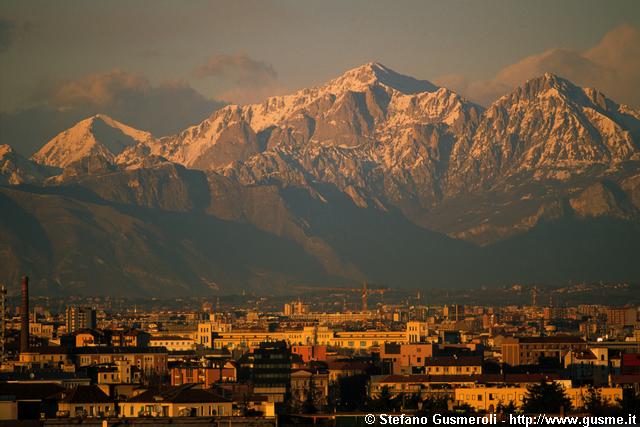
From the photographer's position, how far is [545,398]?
336ft

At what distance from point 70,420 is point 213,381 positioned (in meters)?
62.7

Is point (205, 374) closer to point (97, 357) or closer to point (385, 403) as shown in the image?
point (97, 357)

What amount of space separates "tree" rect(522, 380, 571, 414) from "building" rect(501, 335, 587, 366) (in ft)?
183

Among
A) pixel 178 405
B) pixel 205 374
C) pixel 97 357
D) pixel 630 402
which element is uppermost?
pixel 97 357

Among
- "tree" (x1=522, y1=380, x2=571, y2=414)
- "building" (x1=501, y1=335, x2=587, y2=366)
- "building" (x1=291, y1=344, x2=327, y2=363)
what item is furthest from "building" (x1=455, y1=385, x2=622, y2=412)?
"building" (x1=291, y1=344, x2=327, y2=363)

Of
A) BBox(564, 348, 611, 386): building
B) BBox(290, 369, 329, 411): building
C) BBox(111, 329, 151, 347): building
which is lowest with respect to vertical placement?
BBox(290, 369, 329, 411): building

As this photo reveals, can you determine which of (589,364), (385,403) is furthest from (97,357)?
(385,403)

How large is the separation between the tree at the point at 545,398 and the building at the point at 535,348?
55.8 metres

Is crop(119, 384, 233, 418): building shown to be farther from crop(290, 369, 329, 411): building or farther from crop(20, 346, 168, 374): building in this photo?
crop(20, 346, 168, 374): building

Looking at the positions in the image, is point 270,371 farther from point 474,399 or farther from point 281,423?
point 281,423

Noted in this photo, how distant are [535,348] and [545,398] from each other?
70.2 meters

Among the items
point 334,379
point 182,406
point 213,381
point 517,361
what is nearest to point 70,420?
point 182,406

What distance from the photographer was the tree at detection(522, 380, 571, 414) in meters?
97.6

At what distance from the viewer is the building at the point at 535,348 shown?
548 feet
